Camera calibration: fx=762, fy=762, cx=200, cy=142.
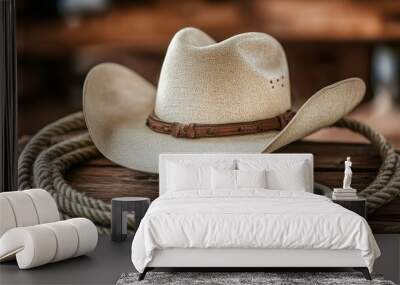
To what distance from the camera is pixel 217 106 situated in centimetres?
554

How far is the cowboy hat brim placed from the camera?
540cm

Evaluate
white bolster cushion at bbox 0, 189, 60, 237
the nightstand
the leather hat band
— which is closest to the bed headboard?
the leather hat band

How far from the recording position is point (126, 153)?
572 cm

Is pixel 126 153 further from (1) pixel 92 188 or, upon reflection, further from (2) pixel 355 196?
(2) pixel 355 196

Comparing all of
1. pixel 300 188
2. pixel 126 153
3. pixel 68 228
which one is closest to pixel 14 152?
pixel 126 153

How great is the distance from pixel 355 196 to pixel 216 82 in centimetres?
128

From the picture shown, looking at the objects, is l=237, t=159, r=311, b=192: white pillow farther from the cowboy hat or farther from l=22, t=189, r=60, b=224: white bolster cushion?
l=22, t=189, r=60, b=224: white bolster cushion

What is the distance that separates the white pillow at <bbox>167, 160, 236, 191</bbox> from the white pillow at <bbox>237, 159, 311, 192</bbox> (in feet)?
0.48

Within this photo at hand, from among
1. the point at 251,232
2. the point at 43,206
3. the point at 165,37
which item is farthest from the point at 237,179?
the point at 165,37

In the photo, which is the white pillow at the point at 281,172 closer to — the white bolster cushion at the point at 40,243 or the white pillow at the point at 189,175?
the white pillow at the point at 189,175

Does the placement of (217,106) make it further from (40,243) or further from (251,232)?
(40,243)

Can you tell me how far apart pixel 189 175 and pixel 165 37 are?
4.30 ft

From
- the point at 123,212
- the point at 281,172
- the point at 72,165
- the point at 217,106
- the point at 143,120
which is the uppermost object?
the point at 217,106

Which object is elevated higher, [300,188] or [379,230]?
[300,188]
